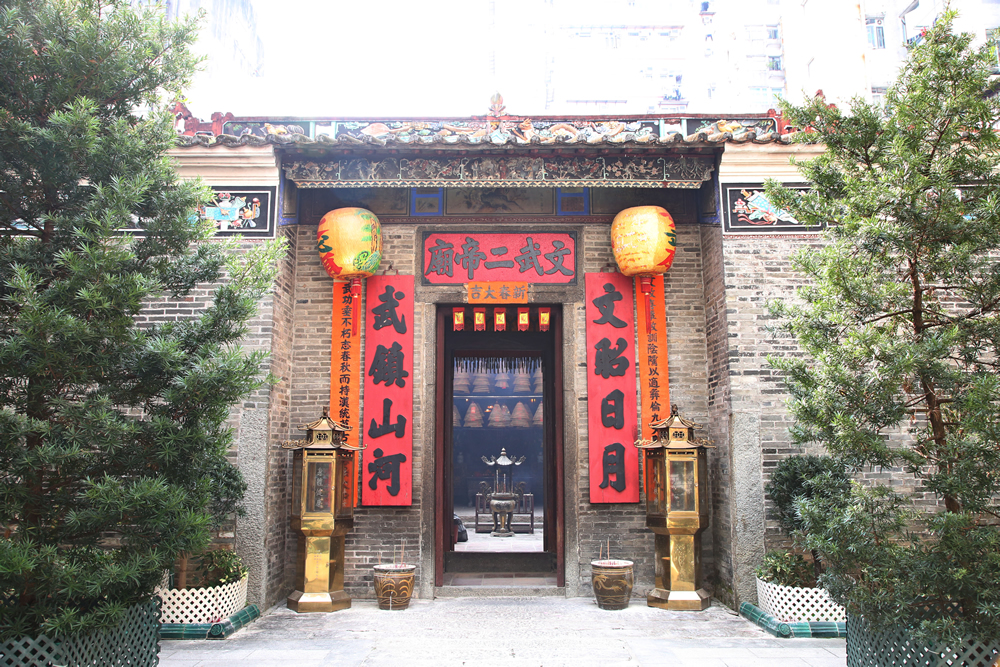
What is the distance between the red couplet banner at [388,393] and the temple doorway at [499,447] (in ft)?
1.46

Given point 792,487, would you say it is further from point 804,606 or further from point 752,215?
point 752,215

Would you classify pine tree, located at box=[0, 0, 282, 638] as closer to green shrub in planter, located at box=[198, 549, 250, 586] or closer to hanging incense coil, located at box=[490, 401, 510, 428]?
green shrub in planter, located at box=[198, 549, 250, 586]

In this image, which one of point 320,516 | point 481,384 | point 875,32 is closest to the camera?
point 320,516

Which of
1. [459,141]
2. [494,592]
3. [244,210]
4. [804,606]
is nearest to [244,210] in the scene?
[244,210]

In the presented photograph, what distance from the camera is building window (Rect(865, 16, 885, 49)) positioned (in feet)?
60.7

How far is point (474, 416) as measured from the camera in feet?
49.4

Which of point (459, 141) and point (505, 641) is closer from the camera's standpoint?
point (505, 641)

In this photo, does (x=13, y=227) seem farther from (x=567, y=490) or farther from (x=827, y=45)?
(x=827, y=45)

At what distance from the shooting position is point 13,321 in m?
3.07

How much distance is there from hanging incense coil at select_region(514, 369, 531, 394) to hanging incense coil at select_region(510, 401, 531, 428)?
0.28m

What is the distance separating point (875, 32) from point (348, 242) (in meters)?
18.8

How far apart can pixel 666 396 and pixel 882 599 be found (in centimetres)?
352

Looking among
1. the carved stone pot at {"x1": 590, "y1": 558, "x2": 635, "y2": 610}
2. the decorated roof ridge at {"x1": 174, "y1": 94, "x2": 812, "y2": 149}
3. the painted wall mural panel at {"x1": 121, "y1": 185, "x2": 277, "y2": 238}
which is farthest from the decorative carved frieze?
the carved stone pot at {"x1": 590, "y1": 558, "x2": 635, "y2": 610}

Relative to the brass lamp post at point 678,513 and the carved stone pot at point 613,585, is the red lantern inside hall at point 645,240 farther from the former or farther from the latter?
the carved stone pot at point 613,585
